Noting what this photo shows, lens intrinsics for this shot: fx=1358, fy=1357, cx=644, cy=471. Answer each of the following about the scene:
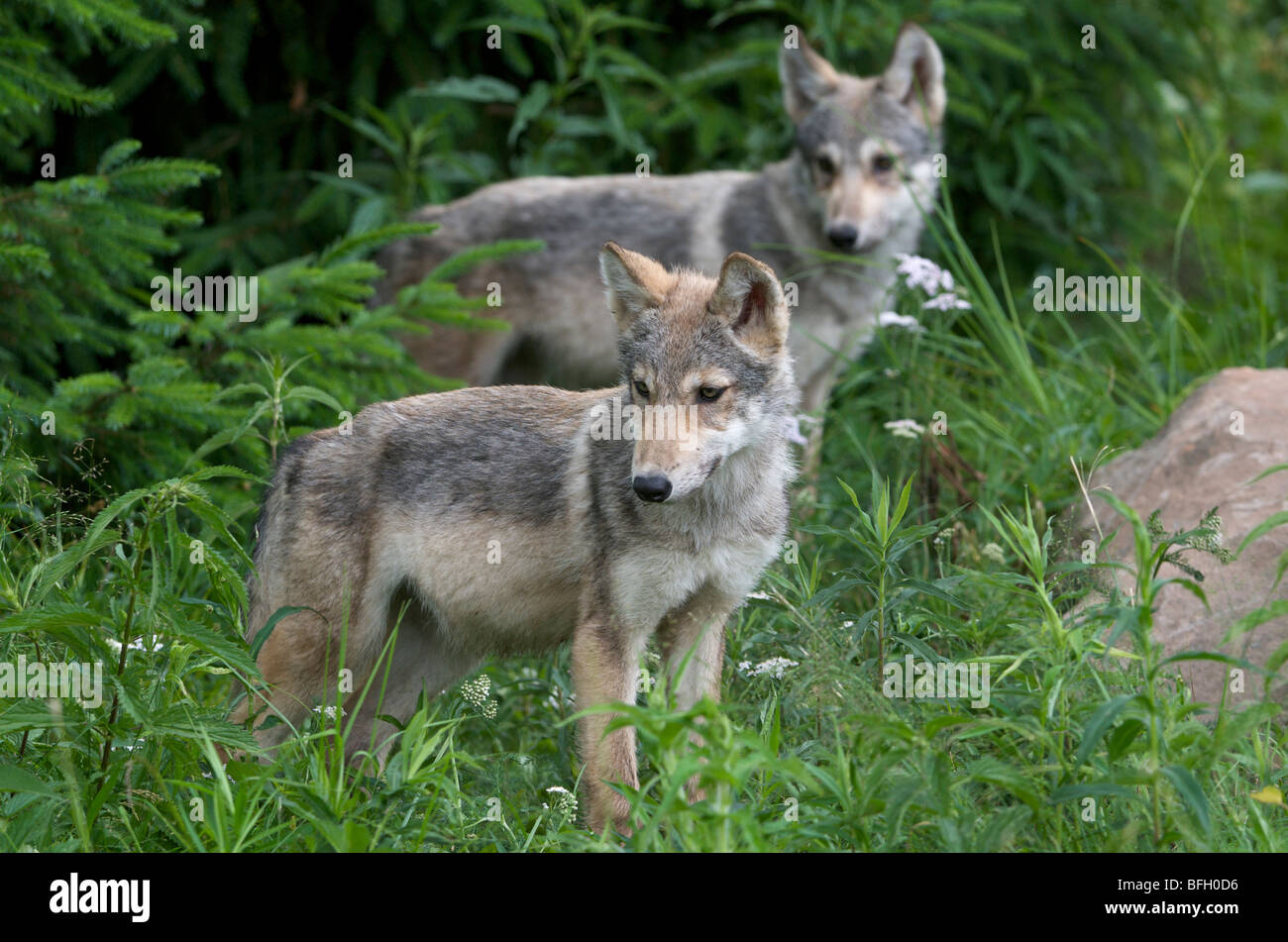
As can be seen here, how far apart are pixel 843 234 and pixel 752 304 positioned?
9.65 feet

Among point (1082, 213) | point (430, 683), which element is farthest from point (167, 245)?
point (1082, 213)

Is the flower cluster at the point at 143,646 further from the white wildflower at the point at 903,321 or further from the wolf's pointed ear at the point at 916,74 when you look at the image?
the wolf's pointed ear at the point at 916,74

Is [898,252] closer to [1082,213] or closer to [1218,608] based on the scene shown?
[1082,213]

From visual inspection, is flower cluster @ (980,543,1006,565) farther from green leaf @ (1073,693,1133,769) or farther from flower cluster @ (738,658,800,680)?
green leaf @ (1073,693,1133,769)

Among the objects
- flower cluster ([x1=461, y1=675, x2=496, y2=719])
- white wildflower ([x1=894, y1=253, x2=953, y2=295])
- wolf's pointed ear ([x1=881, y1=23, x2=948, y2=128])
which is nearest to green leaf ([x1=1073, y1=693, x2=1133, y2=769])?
flower cluster ([x1=461, y1=675, x2=496, y2=719])

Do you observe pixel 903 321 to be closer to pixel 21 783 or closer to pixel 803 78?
pixel 803 78

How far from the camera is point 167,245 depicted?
5609 millimetres

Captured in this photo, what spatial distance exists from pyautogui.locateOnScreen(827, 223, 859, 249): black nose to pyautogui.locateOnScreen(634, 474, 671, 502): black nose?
3565mm

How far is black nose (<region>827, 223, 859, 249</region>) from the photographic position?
6930mm

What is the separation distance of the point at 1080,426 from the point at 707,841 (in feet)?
12.3

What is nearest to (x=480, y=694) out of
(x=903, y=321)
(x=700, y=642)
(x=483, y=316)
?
(x=700, y=642)

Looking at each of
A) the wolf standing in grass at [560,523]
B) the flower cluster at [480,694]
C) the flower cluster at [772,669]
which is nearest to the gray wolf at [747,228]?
the wolf standing in grass at [560,523]

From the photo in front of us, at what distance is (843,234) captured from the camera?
6.94 m

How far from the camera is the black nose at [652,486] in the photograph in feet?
12.2
